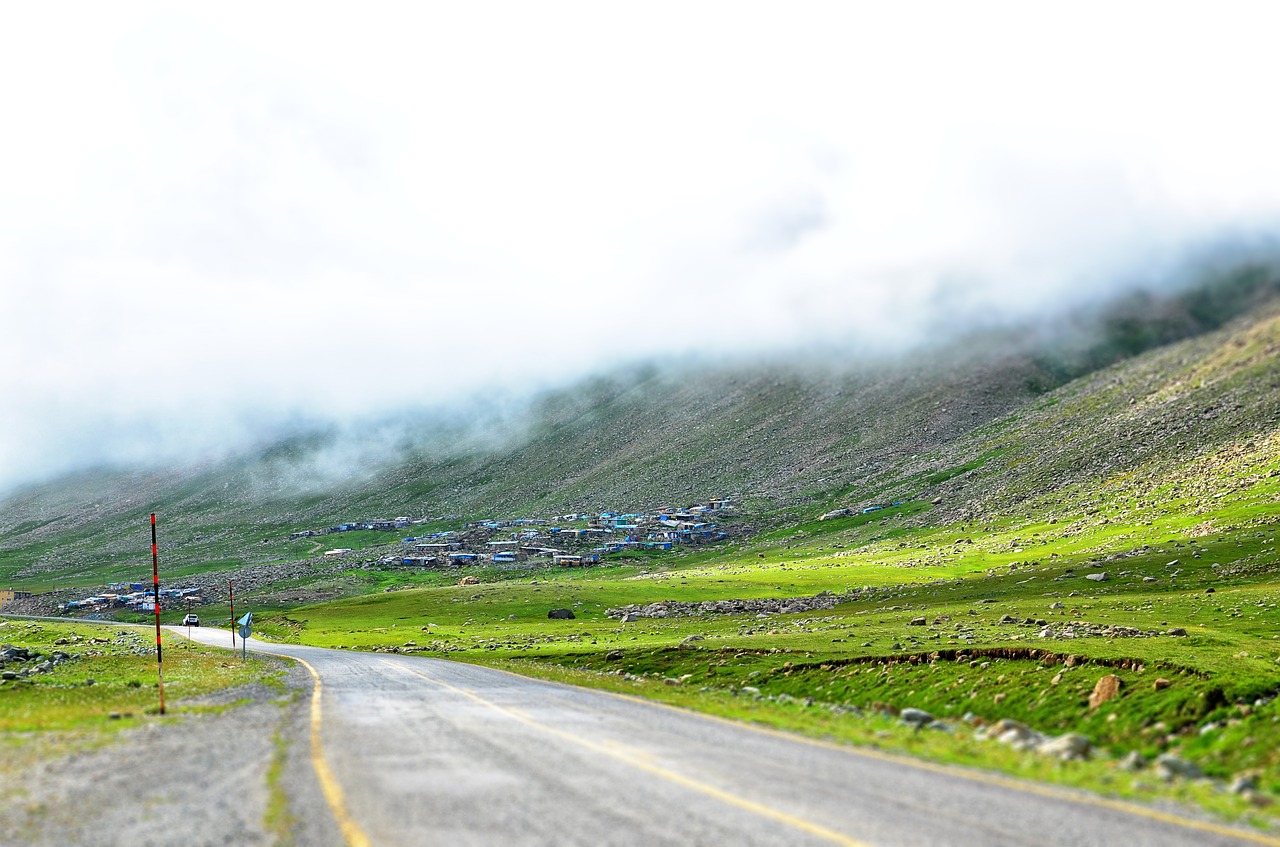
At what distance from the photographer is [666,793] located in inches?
576

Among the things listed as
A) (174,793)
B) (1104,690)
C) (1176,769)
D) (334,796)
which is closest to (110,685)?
(174,793)

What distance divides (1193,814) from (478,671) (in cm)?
3769

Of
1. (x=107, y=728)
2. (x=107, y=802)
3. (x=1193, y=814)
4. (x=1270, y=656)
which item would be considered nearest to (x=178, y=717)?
(x=107, y=728)

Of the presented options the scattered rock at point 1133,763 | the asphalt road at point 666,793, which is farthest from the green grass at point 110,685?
the scattered rock at point 1133,763

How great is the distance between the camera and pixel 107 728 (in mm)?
23750

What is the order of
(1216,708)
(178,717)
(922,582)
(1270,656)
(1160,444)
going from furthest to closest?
(1160,444) < (922,582) < (1270,656) < (1216,708) < (178,717)

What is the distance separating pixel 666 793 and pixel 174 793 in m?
8.30

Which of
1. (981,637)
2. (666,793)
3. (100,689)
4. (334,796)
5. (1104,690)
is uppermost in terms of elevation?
(334,796)

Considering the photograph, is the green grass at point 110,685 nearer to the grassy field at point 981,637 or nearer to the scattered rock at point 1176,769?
the grassy field at point 981,637

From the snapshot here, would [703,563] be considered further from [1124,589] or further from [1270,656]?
[1270,656]

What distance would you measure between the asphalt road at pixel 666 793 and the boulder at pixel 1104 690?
16761 millimetres

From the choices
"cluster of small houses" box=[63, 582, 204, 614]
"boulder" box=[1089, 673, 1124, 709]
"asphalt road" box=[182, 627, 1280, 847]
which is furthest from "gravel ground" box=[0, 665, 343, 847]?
"cluster of small houses" box=[63, 582, 204, 614]

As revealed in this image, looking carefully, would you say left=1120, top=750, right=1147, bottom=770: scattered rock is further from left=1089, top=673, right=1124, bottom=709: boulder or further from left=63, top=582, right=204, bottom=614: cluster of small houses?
left=63, top=582, right=204, bottom=614: cluster of small houses

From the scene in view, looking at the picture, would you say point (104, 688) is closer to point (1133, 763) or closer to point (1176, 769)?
point (1133, 763)
